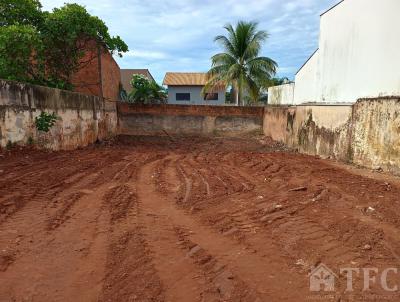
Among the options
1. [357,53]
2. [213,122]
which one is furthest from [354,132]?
[213,122]

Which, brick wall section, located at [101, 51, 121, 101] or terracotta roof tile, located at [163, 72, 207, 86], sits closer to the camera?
brick wall section, located at [101, 51, 121, 101]

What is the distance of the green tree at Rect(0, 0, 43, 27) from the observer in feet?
40.4

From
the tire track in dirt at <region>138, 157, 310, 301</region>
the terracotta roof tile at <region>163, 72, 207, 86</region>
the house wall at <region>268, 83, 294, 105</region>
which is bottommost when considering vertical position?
the tire track in dirt at <region>138, 157, 310, 301</region>

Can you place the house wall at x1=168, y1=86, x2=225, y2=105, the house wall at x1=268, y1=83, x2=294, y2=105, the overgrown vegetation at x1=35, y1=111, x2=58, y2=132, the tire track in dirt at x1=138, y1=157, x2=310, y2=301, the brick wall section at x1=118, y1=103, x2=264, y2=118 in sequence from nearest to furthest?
the tire track in dirt at x1=138, y1=157, x2=310, y2=301 < the overgrown vegetation at x1=35, y1=111, x2=58, y2=132 < the house wall at x1=268, y1=83, x2=294, y2=105 < the brick wall section at x1=118, y1=103, x2=264, y2=118 < the house wall at x1=168, y1=86, x2=225, y2=105

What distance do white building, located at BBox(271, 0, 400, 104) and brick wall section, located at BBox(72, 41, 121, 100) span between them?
386 inches

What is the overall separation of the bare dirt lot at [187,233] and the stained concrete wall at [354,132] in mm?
911

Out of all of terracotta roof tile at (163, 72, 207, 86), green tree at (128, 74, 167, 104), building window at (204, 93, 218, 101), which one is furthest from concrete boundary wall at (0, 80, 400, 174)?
building window at (204, 93, 218, 101)

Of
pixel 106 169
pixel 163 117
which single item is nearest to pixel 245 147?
pixel 163 117

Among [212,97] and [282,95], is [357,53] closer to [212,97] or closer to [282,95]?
[282,95]

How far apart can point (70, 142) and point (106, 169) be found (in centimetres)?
412

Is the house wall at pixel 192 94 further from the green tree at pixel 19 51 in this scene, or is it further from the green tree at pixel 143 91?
the green tree at pixel 19 51

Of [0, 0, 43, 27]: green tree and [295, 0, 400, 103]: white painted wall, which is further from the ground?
[0, 0, 43, 27]: green tree

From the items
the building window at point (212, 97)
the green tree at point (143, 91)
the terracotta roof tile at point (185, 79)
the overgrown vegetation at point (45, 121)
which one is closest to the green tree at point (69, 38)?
the overgrown vegetation at point (45, 121)

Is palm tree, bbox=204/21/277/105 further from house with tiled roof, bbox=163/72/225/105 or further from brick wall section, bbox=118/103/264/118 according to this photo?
house with tiled roof, bbox=163/72/225/105
